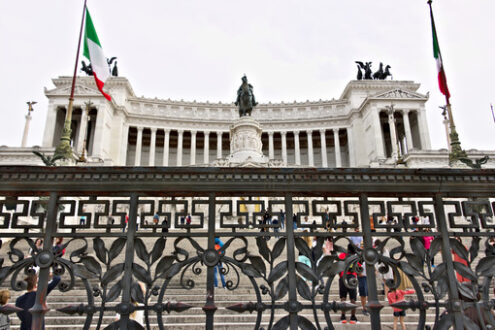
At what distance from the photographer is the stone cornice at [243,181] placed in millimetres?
3605

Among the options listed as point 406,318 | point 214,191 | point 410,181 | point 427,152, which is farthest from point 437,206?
point 427,152

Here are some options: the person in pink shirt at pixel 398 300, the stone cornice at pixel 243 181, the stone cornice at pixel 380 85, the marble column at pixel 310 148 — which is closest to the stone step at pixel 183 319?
the person in pink shirt at pixel 398 300

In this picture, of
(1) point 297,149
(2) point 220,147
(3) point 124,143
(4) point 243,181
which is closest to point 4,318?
(4) point 243,181

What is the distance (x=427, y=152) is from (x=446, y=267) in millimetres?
41720

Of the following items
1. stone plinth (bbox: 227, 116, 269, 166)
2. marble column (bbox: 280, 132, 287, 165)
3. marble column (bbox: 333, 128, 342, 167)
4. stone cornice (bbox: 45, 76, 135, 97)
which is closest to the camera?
stone plinth (bbox: 227, 116, 269, 166)

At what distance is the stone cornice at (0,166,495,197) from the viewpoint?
361cm

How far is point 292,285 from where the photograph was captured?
11.5 feet

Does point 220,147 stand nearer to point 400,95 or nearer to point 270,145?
point 270,145

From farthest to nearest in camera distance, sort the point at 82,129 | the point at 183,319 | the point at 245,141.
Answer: the point at 82,129 < the point at 245,141 < the point at 183,319

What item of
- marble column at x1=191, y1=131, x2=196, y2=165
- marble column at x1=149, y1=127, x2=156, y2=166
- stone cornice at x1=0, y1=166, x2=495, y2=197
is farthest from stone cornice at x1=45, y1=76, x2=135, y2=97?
stone cornice at x1=0, y1=166, x2=495, y2=197

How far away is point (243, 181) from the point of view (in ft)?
12.1

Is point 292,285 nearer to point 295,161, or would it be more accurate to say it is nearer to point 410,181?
point 410,181

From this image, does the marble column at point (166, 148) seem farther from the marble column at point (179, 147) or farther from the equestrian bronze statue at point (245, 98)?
the equestrian bronze statue at point (245, 98)

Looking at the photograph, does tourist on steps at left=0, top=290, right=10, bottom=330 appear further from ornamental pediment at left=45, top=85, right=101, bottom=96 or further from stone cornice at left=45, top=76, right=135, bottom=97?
stone cornice at left=45, top=76, right=135, bottom=97
